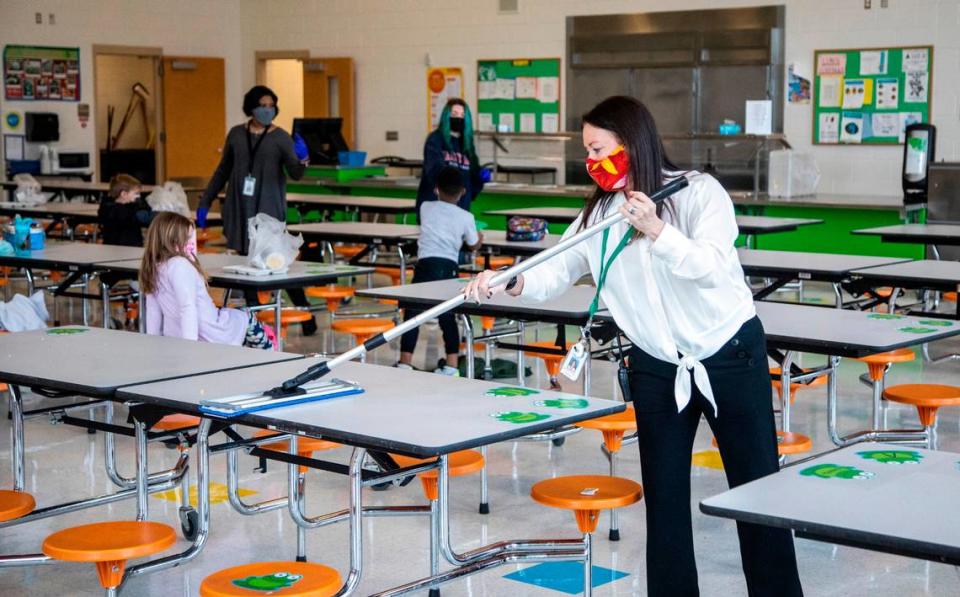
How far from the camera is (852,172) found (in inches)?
426

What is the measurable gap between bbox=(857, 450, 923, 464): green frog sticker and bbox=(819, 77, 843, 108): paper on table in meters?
8.91

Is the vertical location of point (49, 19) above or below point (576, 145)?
above

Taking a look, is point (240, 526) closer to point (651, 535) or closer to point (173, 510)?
point (173, 510)

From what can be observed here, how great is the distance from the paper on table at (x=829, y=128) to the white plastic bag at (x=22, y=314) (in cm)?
750

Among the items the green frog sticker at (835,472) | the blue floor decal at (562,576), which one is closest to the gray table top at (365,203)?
the blue floor decal at (562,576)

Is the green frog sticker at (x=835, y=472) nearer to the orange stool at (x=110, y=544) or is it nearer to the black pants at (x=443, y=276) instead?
the orange stool at (x=110, y=544)

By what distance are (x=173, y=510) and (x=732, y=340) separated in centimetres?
235

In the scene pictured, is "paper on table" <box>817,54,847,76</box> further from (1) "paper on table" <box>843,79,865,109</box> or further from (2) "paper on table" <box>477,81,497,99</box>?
(2) "paper on table" <box>477,81,497,99</box>

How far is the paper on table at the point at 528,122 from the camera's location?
506 inches

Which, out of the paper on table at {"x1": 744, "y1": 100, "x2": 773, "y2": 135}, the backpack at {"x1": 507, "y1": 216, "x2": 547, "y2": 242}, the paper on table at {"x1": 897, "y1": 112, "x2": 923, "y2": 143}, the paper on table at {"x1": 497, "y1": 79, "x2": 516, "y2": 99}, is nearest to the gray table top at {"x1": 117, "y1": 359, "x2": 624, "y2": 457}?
the backpack at {"x1": 507, "y1": 216, "x2": 547, "y2": 242}

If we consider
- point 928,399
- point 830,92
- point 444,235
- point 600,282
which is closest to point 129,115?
point 830,92

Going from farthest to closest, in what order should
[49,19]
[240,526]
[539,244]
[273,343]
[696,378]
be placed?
[49,19] < [539,244] < [273,343] < [240,526] < [696,378]

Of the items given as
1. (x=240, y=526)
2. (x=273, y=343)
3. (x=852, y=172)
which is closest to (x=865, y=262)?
(x=273, y=343)

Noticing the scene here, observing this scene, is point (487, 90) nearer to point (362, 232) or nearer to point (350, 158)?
point (350, 158)
